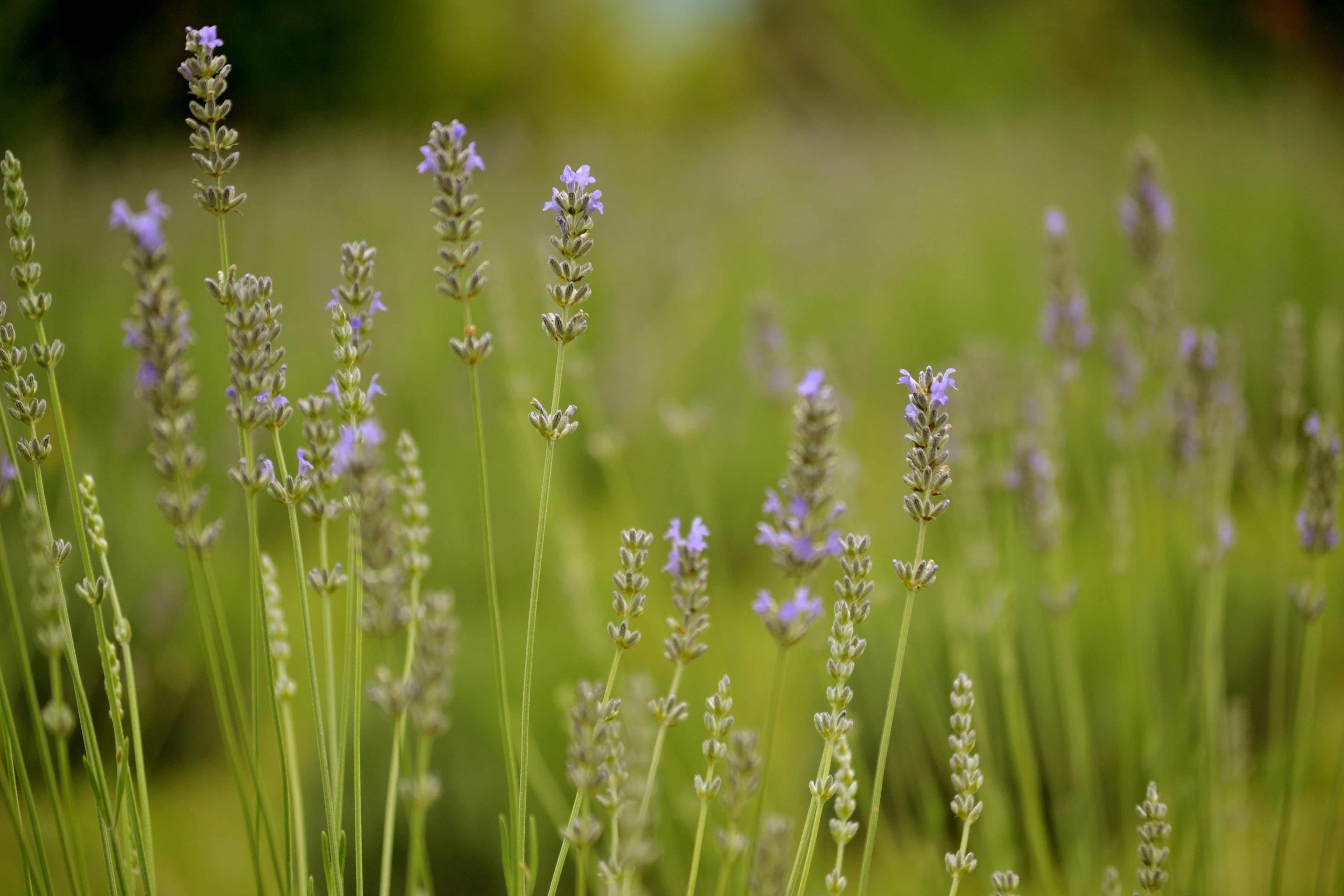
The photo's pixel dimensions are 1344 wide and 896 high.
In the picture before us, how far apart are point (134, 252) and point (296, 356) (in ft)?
6.82

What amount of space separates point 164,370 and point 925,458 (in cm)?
41

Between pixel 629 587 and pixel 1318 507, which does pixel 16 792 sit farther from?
pixel 1318 507

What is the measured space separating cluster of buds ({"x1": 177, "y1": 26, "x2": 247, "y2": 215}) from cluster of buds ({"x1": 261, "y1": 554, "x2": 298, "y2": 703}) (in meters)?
0.22

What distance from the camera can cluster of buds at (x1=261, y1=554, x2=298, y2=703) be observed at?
542 millimetres

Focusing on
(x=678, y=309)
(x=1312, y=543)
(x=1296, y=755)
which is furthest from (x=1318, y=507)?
(x=678, y=309)

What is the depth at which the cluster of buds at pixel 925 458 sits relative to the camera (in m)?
0.49

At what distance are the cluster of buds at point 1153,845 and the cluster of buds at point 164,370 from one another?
56cm

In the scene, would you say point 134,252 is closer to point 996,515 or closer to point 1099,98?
point 996,515

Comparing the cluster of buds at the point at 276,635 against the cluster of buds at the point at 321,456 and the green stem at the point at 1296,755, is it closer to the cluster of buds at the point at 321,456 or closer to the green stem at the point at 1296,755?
the cluster of buds at the point at 321,456

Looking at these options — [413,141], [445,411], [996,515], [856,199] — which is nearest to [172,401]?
[996,515]

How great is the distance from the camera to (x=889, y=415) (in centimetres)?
228

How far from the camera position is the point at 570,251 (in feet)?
1.61

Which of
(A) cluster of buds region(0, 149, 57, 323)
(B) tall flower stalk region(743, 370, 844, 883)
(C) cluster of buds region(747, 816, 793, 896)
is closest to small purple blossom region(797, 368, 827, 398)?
(B) tall flower stalk region(743, 370, 844, 883)

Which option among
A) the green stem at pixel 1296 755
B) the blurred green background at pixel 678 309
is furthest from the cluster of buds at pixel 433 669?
the green stem at pixel 1296 755
